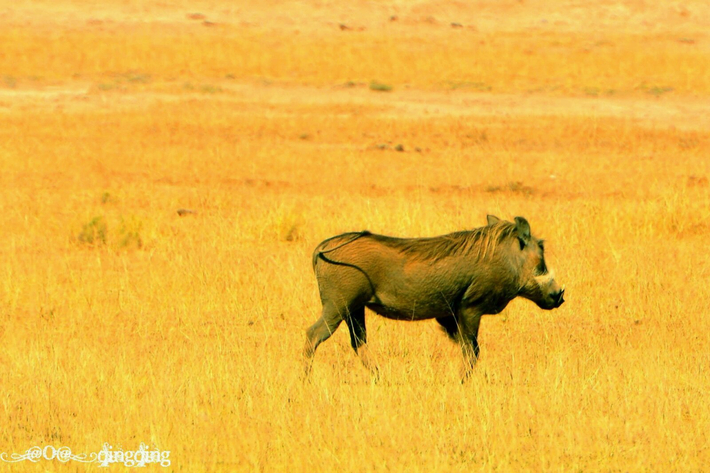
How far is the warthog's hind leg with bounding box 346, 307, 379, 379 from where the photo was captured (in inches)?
195

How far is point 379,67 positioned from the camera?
80.7ft

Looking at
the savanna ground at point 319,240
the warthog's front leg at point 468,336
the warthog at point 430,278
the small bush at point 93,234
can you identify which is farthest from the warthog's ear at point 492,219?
the small bush at point 93,234

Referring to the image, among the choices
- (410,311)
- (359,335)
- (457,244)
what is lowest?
(359,335)

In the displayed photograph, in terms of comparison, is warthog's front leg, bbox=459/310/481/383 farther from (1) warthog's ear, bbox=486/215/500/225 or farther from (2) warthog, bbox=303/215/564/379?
(1) warthog's ear, bbox=486/215/500/225

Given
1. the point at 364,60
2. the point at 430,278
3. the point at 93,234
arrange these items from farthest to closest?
the point at 364,60
the point at 93,234
the point at 430,278

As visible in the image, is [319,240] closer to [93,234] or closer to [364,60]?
[93,234]

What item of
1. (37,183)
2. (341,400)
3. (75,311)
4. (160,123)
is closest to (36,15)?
(160,123)

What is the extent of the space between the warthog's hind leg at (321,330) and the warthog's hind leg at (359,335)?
69mm

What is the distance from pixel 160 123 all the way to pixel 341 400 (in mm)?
12297

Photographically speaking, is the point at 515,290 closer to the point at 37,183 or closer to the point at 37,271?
the point at 37,271

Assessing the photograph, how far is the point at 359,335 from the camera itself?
5074 millimetres

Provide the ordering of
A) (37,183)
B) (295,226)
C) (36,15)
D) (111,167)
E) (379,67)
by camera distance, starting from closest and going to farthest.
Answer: (295,226)
(37,183)
(111,167)
(379,67)
(36,15)

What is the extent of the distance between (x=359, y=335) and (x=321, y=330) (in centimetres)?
22

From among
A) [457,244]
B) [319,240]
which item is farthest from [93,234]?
[457,244]
